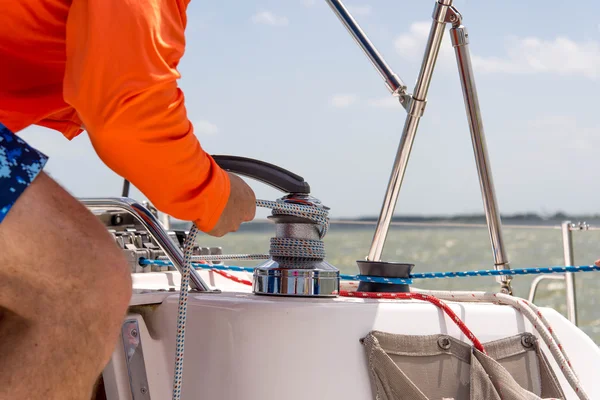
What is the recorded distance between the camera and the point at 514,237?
152 feet

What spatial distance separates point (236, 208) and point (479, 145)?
2.54 ft

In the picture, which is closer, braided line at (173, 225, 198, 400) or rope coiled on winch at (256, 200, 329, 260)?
braided line at (173, 225, 198, 400)

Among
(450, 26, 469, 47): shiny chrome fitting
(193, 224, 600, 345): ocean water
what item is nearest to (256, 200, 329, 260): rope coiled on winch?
(450, 26, 469, 47): shiny chrome fitting

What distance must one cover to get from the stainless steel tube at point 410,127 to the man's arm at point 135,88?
Result: 818 millimetres

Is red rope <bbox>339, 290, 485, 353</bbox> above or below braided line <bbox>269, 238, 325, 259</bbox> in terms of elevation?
below

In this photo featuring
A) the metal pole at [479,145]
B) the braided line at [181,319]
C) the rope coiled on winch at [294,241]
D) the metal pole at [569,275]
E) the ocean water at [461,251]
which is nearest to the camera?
the braided line at [181,319]

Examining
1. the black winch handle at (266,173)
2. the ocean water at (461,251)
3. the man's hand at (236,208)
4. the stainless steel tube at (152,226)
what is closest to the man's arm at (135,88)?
the man's hand at (236,208)

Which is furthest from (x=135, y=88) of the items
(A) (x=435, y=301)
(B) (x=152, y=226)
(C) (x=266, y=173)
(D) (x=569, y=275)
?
(D) (x=569, y=275)

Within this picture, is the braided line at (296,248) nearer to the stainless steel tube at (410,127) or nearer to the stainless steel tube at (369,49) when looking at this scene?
the stainless steel tube at (410,127)

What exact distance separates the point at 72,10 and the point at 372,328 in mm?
748

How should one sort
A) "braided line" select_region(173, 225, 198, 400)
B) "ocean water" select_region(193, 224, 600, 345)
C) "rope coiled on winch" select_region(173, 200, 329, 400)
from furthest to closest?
"ocean water" select_region(193, 224, 600, 345), "rope coiled on winch" select_region(173, 200, 329, 400), "braided line" select_region(173, 225, 198, 400)

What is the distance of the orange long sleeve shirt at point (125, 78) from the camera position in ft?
3.34

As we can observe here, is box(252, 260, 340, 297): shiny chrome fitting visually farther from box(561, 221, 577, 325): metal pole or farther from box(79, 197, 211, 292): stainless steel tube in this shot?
box(561, 221, 577, 325): metal pole

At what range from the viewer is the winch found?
142 centimetres
